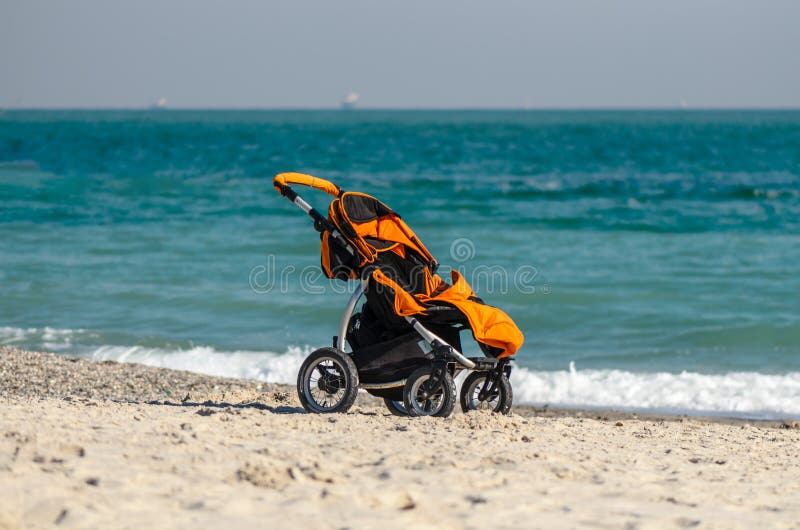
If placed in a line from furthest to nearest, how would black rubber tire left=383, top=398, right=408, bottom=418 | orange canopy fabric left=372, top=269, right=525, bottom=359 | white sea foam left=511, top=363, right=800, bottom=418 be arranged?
white sea foam left=511, top=363, right=800, bottom=418 → black rubber tire left=383, top=398, right=408, bottom=418 → orange canopy fabric left=372, top=269, right=525, bottom=359

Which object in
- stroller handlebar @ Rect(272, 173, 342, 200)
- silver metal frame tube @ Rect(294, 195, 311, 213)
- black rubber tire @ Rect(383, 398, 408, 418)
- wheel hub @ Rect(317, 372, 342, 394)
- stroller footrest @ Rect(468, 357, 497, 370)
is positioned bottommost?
black rubber tire @ Rect(383, 398, 408, 418)

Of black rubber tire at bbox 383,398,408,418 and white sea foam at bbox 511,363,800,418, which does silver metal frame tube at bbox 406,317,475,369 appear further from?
white sea foam at bbox 511,363,800,418

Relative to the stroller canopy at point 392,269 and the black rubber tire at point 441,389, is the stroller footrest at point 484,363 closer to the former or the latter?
the stroller canopy at point 392,269

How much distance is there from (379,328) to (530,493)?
2218mm

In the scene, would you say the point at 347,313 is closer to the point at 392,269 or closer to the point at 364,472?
the point at 392,269

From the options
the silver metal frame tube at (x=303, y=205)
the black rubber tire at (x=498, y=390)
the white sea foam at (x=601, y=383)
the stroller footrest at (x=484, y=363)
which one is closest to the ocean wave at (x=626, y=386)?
the white sea foam at (x=601, y=383)

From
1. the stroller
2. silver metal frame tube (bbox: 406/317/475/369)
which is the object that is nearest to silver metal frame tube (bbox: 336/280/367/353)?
the stroller

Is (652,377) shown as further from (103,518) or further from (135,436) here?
(103,518)

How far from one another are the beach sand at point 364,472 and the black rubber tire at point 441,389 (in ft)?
0.41

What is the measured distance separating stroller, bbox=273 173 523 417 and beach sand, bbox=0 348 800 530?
0.93 feet

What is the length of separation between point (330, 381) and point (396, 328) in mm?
554

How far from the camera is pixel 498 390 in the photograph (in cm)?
618

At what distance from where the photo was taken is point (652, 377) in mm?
9258

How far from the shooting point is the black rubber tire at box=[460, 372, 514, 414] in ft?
20.1
